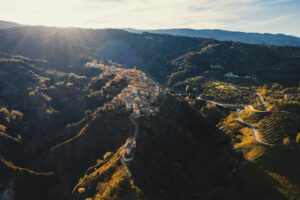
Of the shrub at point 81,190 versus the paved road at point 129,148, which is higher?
the paved road at point 129,148

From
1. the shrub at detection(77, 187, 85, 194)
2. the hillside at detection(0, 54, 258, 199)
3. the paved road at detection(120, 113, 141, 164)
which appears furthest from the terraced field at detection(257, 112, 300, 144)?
the shrub at detection(77, 187, 85, 194)

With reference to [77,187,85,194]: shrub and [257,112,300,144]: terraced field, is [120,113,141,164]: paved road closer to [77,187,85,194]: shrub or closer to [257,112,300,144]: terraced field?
[77,187,85,194]: shrub

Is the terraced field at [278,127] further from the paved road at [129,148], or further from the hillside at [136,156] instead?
the paved road at [129,148]

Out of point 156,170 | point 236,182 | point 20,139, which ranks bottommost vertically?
point 20,139

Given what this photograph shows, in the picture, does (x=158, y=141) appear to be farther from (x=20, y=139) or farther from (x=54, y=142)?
(x=20, y=139)

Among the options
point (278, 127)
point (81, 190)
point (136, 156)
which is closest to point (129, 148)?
point (136, 156)

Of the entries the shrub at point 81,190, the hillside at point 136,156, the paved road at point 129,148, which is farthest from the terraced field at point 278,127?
the shrub at point 81,190

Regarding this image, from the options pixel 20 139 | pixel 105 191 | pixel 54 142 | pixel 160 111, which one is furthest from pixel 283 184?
pixel 20 139

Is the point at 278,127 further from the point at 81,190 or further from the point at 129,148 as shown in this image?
the point at 81,190
